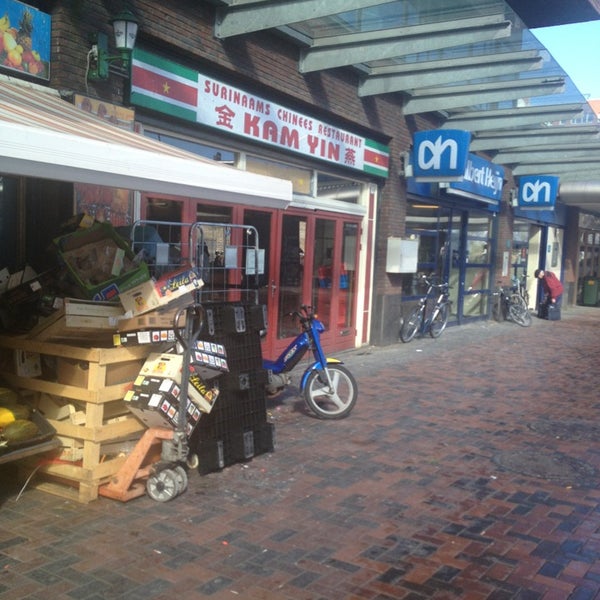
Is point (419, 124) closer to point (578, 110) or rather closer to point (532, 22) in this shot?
point (578, 110)

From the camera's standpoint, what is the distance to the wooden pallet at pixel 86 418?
432cm

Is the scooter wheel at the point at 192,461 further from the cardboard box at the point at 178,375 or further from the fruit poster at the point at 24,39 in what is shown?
the fruit poster at the point at 24,39

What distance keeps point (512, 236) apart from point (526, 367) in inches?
322

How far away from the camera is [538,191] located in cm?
1628

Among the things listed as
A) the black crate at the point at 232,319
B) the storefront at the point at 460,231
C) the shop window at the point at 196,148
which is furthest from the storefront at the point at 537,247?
the black crate at the point at 232,319

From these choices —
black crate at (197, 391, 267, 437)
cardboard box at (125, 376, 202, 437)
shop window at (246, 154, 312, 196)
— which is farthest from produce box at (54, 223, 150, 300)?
shop window at (246, 154, 312, 196)

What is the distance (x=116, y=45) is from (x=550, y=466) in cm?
523

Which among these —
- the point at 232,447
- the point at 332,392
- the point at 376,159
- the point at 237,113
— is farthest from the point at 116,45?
the point at 376,159

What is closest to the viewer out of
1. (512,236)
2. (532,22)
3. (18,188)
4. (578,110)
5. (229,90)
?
(18,188)

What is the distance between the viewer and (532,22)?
28.1ft

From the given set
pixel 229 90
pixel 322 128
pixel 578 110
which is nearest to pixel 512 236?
pixel 578 110

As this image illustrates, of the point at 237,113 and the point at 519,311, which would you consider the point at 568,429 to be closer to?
the point at 237,113

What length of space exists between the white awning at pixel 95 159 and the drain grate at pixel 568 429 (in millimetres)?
3555

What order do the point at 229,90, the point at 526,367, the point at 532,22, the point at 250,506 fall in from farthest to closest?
1. the point at 526,367
2. the point at 532,22
3. the point at 229,90
4. the point at 250,506
